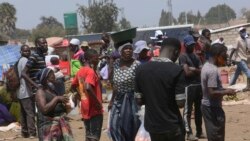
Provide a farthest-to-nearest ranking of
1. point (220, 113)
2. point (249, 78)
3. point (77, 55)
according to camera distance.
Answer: point (249, 78), point (77, 55), point (220, 113)

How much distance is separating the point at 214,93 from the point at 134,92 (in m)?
0.87

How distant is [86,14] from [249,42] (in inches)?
1767

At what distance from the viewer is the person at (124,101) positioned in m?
6.79

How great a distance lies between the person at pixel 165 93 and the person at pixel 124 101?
1.50m

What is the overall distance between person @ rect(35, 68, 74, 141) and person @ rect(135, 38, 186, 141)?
4.82 feet

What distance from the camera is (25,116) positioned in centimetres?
1002

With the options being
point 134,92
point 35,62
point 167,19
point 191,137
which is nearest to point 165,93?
point 134,92

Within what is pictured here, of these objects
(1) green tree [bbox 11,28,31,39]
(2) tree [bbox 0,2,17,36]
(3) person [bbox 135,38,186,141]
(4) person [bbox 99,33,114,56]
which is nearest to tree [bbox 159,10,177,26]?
(2) tree [bbox 0,2,17,36]

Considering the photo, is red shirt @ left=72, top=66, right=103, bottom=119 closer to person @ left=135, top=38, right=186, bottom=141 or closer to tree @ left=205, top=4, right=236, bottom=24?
person @ left=135, top=38, right=186, bottom=141

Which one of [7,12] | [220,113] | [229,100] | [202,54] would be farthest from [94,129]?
[7,12]

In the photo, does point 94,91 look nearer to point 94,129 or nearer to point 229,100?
point 94,129

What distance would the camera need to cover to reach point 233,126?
9.85 m

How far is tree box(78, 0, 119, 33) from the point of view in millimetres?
56500

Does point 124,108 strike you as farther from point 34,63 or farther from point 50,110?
point 34,63
